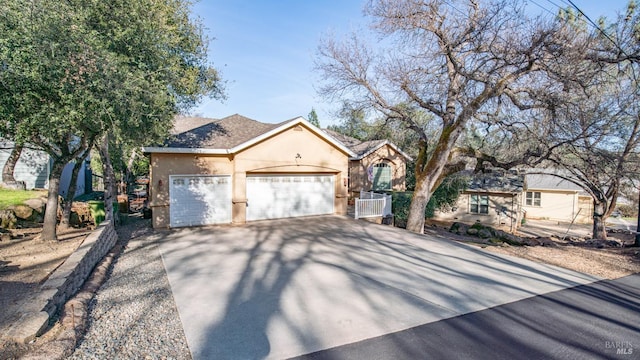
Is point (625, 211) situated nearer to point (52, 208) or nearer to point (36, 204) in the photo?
point (52, 208)

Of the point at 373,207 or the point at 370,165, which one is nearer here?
the point at 373,207

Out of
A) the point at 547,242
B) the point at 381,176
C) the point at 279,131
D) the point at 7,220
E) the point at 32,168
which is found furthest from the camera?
the point at 381,176

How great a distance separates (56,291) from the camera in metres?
5.00

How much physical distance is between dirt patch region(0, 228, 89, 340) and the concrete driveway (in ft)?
7.44

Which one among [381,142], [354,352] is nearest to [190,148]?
[354,352]

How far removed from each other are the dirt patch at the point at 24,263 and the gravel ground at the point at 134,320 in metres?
1.02

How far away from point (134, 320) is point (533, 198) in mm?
32825

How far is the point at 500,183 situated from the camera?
2392cm

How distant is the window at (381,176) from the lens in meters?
22.3

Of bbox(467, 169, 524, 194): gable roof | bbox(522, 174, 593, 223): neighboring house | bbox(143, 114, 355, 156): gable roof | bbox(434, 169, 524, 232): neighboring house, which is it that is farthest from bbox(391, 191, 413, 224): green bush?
bbox(522, 174, 593, 223): neighboring house

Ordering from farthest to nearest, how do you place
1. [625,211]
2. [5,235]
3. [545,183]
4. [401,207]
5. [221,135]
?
1. [625,211]
2. [545,183]
3. [401,207]
4. [221,135]
5. [5,235]

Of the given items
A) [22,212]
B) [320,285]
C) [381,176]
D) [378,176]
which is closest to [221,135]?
[22,212]

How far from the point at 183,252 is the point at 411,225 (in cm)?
890

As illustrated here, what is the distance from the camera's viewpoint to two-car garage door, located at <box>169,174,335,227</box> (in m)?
13.0
